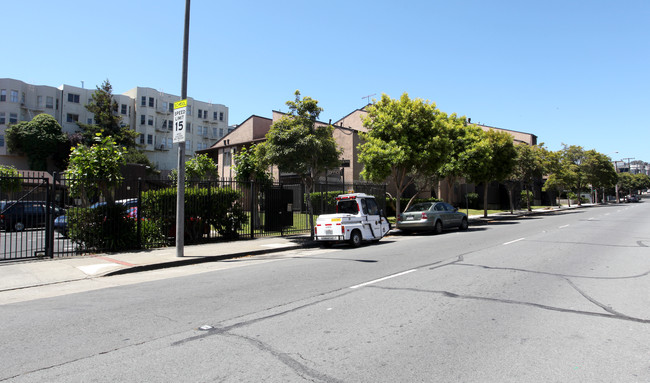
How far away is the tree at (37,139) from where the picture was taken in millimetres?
51125

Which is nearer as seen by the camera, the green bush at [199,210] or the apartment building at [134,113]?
the green bush at [199,210]

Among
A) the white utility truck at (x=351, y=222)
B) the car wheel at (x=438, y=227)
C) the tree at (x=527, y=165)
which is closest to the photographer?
the white utility truck at (x=351, y=222)

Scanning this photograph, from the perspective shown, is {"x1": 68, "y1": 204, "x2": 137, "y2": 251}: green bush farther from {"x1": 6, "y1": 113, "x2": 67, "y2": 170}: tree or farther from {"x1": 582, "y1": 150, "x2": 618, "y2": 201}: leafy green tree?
{"x1": 582, "y1": 150, "x2": 618, "y2": 201}: leafy green tree

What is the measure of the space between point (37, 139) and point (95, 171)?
49.0 metres

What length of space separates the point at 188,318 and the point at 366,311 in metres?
2.55

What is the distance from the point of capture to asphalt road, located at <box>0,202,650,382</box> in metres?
3.86

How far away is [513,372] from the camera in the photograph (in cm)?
→ 376

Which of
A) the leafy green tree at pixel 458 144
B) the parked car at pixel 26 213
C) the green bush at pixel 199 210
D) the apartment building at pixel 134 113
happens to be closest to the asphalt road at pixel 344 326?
the parked car at pixel 26 213

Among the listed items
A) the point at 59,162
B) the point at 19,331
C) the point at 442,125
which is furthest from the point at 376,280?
the point at 59,162

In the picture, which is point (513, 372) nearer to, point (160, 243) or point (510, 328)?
point (510, 328)

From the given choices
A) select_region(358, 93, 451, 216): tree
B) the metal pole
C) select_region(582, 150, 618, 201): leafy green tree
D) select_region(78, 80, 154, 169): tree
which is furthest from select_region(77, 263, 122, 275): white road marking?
select_region(582, 150, 618, 201): leafy green tree

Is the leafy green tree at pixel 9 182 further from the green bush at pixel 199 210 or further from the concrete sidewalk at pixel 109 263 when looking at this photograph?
the green bush at pixel 199 210

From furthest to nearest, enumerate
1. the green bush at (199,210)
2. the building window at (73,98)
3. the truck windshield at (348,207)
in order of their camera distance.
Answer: the building window at (73,98), the truck windshield at (348,207), the green bush at (199,210)

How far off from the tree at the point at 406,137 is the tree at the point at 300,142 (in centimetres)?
538
